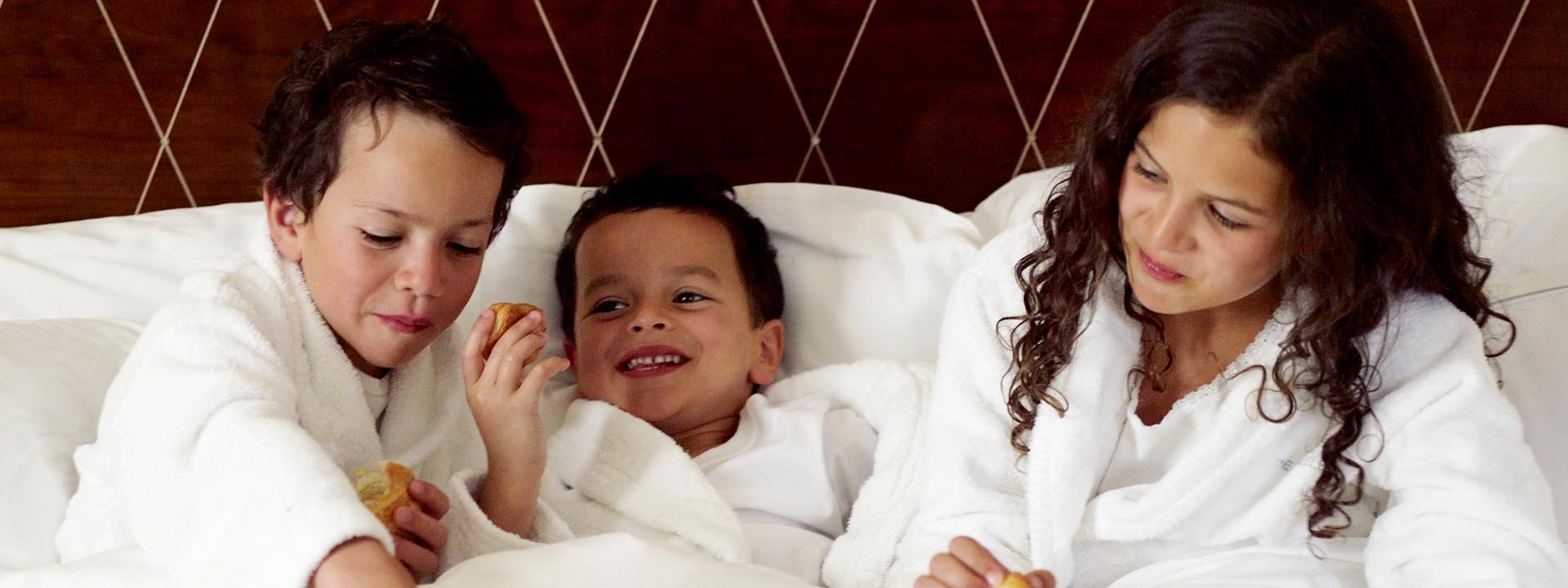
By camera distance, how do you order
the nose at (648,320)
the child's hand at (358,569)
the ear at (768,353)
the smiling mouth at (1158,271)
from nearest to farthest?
1. the child's hand at (358,569)
2. the smiling mouth at (1158,271)
3. the nose at (648,320)
4. the ear at (768,353)

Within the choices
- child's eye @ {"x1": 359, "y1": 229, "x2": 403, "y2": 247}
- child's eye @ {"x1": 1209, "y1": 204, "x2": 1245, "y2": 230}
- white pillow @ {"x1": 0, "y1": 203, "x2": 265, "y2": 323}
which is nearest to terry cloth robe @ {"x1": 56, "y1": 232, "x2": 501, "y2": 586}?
child's eye @ {"x1": 359, "y1": 229, "x2": 403, "y2": 247}

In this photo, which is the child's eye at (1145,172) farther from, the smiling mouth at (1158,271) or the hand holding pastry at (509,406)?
the hand holding pastry at (509,406)

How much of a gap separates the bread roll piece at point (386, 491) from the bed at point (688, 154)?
11cm

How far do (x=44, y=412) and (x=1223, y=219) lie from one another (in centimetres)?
122

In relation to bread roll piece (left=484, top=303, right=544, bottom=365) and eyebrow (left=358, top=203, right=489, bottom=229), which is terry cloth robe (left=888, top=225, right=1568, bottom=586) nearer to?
Answer: bread roll piece (left=484, top=303, right=544, bottom=365)

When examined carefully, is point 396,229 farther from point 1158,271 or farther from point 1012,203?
point 1012,203

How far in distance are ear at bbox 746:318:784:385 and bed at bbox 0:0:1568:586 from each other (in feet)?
0.22

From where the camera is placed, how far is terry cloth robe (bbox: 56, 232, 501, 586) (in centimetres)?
112

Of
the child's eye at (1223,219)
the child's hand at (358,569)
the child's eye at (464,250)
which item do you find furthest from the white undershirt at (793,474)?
the child's eye at (1223,219)

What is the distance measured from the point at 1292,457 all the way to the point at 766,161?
1.00m

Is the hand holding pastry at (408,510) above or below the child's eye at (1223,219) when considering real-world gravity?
below

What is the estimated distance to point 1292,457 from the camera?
1.37 metres

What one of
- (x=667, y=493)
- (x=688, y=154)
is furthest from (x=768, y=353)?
(x=688, y=154)

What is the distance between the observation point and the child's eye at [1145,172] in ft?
3.99
